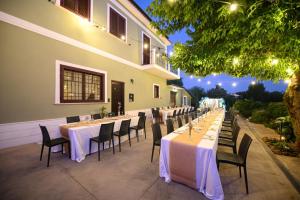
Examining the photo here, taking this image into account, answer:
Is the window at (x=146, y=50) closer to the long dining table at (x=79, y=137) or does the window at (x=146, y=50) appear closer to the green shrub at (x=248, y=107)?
the long dining table at (x=79, y=137)

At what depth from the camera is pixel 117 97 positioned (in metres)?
7.91

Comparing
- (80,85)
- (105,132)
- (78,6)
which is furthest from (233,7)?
(78,6)

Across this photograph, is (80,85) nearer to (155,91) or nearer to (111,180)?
(111,180)

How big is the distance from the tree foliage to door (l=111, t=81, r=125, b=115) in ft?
14.1

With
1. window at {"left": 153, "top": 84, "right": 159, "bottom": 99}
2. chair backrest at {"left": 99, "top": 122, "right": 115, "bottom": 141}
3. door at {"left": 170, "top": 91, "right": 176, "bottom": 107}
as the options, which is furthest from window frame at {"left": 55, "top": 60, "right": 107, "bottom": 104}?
door at {"left": 170, "top": 91, "right": 176, "bottom": 107}

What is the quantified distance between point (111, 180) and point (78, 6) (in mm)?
6348

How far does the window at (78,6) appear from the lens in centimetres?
544

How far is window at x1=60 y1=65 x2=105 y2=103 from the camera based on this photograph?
5383 mm

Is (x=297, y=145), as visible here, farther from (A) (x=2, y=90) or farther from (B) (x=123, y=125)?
(A) (x=2, y=90)

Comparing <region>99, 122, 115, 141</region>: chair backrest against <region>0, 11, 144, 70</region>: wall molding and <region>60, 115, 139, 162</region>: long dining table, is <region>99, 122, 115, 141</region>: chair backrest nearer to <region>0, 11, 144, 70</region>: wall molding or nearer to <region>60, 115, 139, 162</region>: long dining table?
<region>60, 115, 139, 162</region>: long dining table

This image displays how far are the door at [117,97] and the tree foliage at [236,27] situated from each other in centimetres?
430

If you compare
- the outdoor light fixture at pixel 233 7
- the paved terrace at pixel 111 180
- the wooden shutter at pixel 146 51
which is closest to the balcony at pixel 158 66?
the wooden shutter at pixel 146 51

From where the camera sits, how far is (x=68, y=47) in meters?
5.46

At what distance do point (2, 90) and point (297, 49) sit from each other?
6.33 meters
